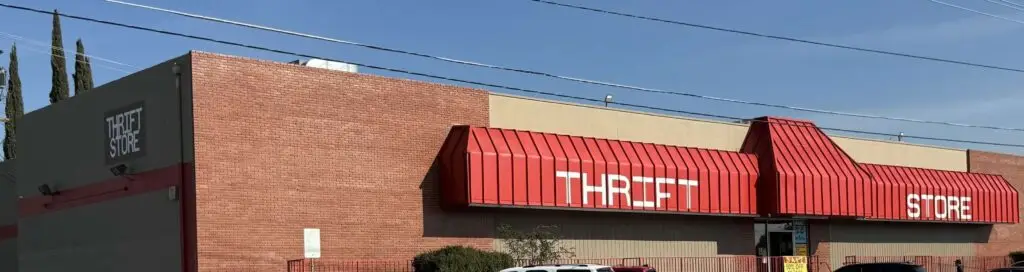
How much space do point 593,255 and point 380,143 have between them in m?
8.44

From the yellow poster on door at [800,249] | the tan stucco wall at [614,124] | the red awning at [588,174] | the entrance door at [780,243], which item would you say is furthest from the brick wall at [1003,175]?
the red awning at [588,174]

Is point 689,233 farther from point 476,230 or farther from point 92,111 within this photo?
point 92,111

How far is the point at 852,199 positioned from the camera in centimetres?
4497

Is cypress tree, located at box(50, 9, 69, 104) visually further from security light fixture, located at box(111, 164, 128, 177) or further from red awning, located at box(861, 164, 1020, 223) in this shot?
red awning, located at box(861, 164, 1020, 223)

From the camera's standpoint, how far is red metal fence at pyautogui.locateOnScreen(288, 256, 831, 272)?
99.3 feet

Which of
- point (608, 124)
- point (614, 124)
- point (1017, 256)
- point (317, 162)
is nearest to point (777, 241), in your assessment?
point (614, 124)

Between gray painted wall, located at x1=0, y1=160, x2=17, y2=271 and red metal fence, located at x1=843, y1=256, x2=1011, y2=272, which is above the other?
gray painted wall, located at x1=0, y1=160, x2=17, y2=271

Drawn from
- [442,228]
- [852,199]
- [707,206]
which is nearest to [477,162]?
[442,228]

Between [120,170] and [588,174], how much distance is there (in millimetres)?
13395

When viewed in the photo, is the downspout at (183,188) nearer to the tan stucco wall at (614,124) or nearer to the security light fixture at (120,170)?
the security light fixture at (120,170)

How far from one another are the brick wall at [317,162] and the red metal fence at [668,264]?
0.30m

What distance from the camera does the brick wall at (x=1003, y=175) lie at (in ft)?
183

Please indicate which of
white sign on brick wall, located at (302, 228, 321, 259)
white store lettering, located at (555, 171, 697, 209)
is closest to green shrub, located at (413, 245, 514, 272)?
white sign on brick wall, located at (302, 228, 321, 259)

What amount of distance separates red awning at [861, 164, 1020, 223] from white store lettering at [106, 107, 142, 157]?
28.6m
